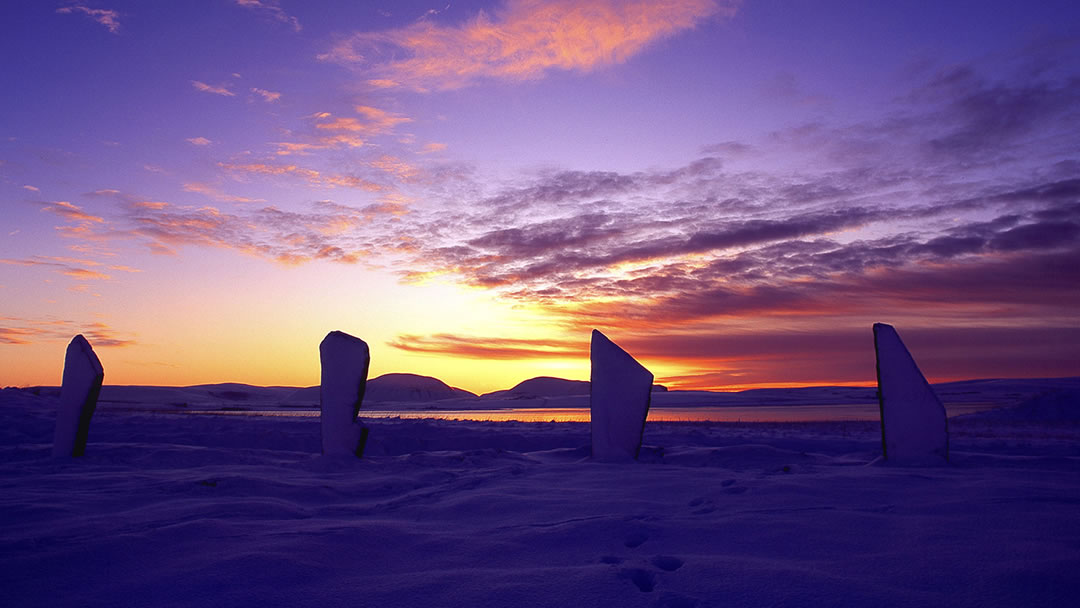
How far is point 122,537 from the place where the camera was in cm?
419

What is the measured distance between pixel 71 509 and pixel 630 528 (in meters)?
4.53

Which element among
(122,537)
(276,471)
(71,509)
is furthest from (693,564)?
(276,471)

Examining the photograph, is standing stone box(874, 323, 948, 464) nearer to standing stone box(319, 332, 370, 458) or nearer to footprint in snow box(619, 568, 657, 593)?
footprint in snow box(619, 568, 657, 593)

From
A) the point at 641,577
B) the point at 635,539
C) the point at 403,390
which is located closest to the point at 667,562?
the point at 641,577

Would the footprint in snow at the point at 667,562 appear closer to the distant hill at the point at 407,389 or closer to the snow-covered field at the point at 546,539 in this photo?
the snow-covered field at the point at 546,539

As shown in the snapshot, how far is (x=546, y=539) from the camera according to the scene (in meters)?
4.31

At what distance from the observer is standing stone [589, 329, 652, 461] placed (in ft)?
34.0

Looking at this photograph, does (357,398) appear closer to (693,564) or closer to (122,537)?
(122,537)

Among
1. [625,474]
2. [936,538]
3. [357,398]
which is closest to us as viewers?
[936,538]

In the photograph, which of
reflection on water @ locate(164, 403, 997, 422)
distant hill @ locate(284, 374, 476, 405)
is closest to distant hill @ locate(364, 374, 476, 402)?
distant hill @ locate(284, 374, 476, 405)

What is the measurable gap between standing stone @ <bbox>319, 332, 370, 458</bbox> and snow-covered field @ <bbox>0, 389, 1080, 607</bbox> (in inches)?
105

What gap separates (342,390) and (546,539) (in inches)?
298

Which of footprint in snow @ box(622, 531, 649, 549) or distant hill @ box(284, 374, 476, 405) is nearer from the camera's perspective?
footprint in snow @ box(622, 531, 649, 549)

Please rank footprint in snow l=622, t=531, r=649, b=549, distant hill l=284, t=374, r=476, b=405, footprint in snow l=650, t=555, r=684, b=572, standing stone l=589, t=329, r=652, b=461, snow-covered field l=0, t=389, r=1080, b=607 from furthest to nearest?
1. distant hill l=284, t=374, r=476, b=405
2. standing stone l=589, t=329, r=652, b=461
3. footprint in snow l=622, t=531, r=649, b=549
4. footprint in snow l=650, t=555, r=684, b=572
5. snow-covered field l=0, t=389, r=1080, b=607
